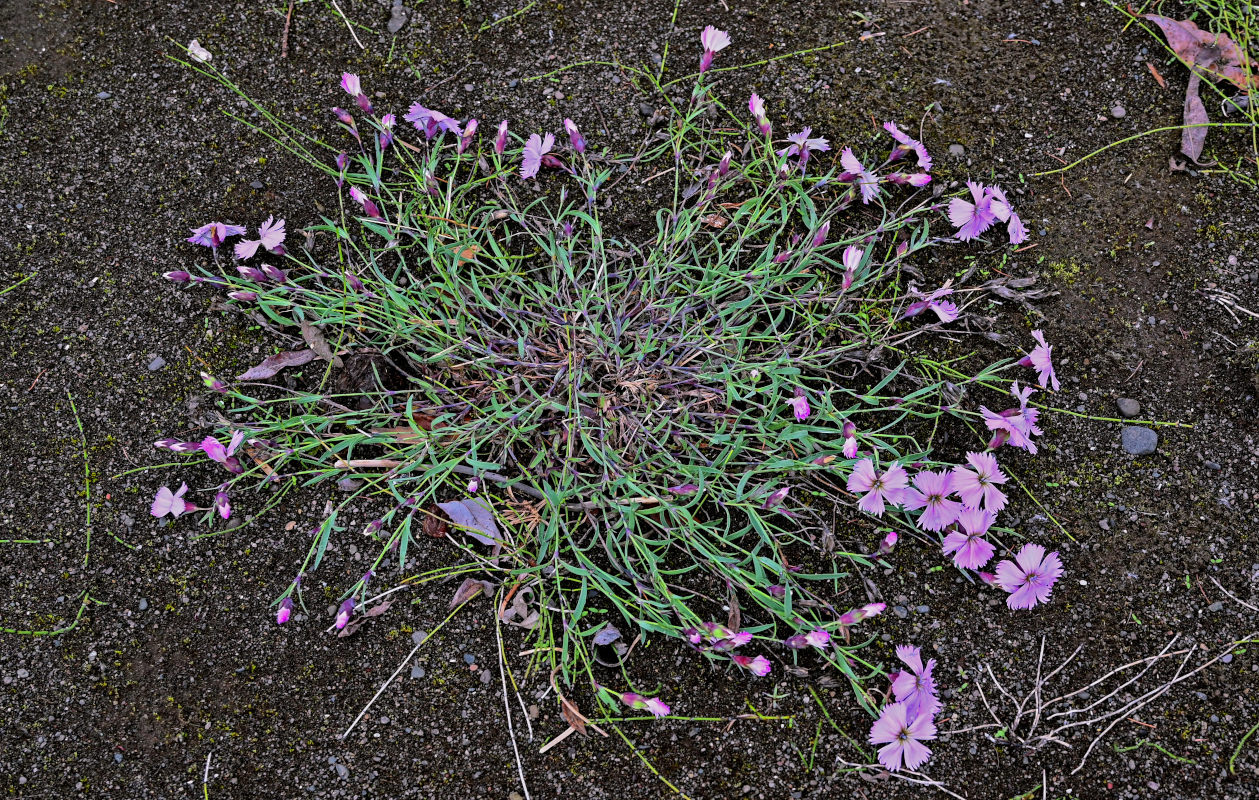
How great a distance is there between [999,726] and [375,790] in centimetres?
132

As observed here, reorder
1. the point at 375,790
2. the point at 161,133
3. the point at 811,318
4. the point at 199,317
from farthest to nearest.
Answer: the point at 161,133
the point at 199,317
the point at 811,318
the point at 375,790

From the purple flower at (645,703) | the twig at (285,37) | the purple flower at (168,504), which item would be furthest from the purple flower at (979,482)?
the twig at (285,37)

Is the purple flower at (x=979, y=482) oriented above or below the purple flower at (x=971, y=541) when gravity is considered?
above

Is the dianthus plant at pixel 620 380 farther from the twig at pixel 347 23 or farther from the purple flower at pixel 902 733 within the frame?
the twig at pixel 347 23

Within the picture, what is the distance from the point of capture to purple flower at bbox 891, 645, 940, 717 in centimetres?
153

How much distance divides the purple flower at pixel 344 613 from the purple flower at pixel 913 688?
3.67ft

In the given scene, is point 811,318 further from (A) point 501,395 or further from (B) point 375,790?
(B) point 375,790

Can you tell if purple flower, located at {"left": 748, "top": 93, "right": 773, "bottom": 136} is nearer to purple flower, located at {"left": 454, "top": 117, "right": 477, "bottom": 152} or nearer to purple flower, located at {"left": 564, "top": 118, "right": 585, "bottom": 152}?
purple flower, located at {"left": 564, "top": 118, "right": 585, "bottom": 152}

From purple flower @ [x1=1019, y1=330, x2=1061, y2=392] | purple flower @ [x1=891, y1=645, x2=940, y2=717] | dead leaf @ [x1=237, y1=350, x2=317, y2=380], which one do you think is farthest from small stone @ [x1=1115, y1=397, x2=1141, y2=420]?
dead leaf @ [x1=237, y1=350, x2=317, y2=380]

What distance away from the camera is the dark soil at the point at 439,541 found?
5.26ft

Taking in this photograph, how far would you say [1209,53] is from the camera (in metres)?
2.06

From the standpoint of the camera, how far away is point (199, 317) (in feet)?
6.10

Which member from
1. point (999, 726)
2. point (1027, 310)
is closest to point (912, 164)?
point (1027, 310)

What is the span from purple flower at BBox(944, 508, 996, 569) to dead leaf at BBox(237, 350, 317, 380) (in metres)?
1.50
